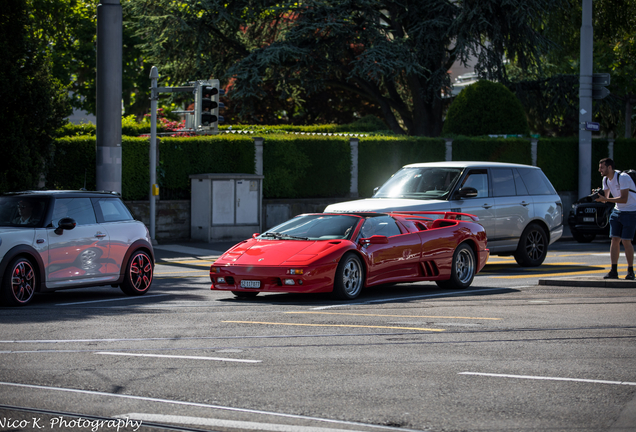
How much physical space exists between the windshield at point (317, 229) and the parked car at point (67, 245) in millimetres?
1888

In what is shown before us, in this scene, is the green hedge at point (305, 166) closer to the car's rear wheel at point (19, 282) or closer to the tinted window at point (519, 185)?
the tinted window at point (519, 185)

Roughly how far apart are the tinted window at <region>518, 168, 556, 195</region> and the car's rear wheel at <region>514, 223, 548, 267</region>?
0.75 meters

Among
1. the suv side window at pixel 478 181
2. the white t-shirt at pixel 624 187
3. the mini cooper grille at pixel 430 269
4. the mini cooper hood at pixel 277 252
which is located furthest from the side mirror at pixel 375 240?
the suv side window at pixel 478 181

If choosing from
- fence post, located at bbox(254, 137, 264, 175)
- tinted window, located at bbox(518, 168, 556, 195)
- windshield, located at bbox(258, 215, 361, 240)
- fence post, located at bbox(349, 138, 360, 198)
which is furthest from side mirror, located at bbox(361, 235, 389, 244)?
fence post, located at bbox(349, 138, 360, 198)

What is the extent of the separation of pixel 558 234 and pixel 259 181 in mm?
8873

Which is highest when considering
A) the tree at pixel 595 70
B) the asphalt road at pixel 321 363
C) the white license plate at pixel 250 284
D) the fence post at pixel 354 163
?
the tree at pixel 595 70

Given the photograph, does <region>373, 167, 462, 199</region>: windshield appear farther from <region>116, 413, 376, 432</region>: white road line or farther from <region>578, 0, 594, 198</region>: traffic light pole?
<region>578, 0, 594, 198</region>: traffic light pole

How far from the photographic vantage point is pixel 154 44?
37.0m

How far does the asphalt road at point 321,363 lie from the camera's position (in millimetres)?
5594

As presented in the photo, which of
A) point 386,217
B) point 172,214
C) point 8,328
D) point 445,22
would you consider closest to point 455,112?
point 445,22

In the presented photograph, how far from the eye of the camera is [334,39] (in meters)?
37.2

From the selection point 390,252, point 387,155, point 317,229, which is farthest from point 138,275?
point 387,155

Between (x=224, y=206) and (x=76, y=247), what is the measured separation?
11807mm

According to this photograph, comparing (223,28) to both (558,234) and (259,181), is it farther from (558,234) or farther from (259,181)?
(558,234)
